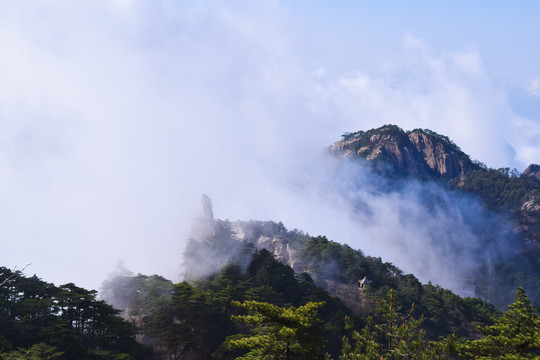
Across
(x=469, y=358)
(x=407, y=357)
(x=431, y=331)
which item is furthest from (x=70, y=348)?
(x=431, y=331)

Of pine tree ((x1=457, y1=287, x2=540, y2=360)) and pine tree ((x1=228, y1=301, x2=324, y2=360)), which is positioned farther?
pine tree ((x1=457, y1=287, x2=540, y2=360))

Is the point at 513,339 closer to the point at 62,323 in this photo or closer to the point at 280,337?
the point at 280,337

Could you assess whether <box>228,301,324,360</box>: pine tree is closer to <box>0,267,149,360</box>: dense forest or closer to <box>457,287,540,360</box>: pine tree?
<box>457,287,540,360</box>: pine tree

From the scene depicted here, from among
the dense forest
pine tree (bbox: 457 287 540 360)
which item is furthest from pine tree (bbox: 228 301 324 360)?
the dense forest

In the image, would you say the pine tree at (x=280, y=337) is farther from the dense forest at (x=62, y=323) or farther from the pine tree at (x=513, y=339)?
the dense forest at (x=62, y=323)

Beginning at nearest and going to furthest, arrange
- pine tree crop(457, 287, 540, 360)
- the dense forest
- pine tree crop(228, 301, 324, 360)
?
pine tree crop(228, 301, 324, 360), pine tree crop(457, 287, 540, 360), the dense forest

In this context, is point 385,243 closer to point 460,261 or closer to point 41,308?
point 460,261

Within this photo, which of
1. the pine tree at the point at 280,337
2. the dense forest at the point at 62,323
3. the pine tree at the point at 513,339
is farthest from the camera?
the dense forest at the point at 62,323

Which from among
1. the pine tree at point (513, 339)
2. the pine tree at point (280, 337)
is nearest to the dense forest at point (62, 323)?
the pine tree at point (280, 337)

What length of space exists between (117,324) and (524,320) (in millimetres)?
35404

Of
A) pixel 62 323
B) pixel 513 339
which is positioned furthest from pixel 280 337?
pixel 62 323

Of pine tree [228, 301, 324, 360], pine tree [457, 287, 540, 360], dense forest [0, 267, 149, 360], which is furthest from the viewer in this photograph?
dense forest [0, 267, 149, 360]

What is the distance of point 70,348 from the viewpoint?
35.0m

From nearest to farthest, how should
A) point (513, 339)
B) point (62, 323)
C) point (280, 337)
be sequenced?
point (513, 339) → point (280, 337) → point (62, 323)
